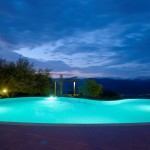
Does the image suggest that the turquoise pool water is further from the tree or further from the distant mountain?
the distant mountain

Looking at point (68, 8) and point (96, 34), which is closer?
point (68, 8)

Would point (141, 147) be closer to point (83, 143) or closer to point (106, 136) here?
point (106, 136)

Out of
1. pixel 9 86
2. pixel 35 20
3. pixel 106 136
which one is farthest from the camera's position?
pixel 35 20

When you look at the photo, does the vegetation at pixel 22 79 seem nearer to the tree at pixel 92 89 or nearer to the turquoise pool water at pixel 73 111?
the turquoise pool water at pixel 73 111

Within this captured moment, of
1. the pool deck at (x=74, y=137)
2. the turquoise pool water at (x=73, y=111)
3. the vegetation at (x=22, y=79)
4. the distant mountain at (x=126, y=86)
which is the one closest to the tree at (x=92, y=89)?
the distant mountain at (x=126, y=86)

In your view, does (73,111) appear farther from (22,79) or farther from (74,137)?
(74,137)

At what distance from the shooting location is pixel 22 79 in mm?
14852

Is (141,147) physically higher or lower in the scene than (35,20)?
Answer: lower

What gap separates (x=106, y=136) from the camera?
4262 millimetres

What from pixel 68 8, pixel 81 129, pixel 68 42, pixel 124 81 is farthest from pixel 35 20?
pixel 124 81

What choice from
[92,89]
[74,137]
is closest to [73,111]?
[92,89]

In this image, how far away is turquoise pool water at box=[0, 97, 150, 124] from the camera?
8.68 m

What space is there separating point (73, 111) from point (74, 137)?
21.1ft

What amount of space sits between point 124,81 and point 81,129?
27776 mm
